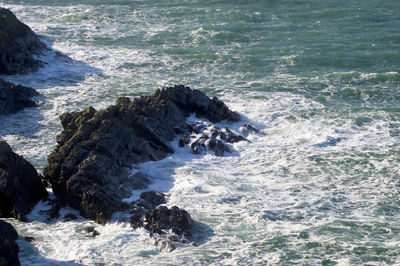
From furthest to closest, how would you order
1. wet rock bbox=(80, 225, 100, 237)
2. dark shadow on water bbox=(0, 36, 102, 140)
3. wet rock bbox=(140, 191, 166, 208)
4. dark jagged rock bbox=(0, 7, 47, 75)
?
dark jagged rock bbox=(0, 7, 47, 75), dark shadow on water bbox=(0, 36, 102, 140), wet rock bbox=(140, 191, 166, 208), wet rock bbox=(80, 225, 100, 237)

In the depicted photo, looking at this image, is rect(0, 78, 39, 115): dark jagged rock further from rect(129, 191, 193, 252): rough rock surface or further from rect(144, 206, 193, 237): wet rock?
rect(144, 206, 193, 237): wet rock

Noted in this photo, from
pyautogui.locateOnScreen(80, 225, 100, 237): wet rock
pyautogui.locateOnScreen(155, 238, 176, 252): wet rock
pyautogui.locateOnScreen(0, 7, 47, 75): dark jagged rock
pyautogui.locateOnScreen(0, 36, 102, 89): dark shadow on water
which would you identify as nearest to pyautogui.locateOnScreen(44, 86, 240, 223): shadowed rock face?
pyautogui.locateOnScreen(80, 225, 100, 237): wet rock

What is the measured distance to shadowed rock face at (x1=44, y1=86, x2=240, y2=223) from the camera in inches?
757

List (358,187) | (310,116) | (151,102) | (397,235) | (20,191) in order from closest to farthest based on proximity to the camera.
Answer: (397,235) < (20,191) < (358,187) < (151,102) < (310,116)

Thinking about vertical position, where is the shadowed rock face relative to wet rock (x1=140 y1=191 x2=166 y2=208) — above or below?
above

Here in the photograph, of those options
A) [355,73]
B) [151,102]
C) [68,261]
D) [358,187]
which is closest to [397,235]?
[358,187]

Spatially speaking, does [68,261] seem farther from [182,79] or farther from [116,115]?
[182,79]

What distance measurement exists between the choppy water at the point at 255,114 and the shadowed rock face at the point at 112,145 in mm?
775

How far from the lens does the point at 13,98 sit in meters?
28.5

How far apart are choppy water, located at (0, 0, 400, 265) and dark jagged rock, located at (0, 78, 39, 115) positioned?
58 centimetres

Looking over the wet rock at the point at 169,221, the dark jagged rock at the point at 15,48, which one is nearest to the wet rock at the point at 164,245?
the wet rock at the point at 169,221

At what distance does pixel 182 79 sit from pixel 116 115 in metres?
9.90

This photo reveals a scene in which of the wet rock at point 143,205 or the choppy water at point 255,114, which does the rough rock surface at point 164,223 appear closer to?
the wet rock at point 143,205

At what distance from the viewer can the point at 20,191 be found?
766 inches
